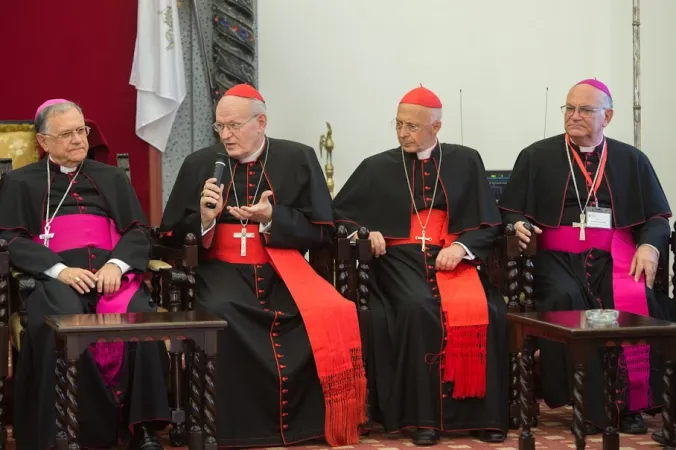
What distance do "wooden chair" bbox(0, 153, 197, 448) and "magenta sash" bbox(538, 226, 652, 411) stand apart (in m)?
1.86

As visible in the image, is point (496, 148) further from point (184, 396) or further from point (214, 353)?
point (214, 353)

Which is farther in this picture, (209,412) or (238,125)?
(238,125)

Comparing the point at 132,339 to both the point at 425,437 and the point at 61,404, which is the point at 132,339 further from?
the point at 425,437

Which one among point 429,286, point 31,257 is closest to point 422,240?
point 429,286

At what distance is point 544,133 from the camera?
8.14m

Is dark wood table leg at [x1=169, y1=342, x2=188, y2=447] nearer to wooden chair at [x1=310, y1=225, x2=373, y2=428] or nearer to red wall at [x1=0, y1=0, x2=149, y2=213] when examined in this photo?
wooden chair at [x1=310, y1=225, x2=373, y2=428]

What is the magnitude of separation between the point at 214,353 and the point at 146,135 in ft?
12.4

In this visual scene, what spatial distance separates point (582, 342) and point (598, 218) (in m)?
1.70

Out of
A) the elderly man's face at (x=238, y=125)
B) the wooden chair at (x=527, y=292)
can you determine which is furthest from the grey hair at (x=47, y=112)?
the wooden chair at (x=527, y=292)

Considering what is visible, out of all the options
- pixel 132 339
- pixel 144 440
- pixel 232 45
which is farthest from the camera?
pixel 232 45

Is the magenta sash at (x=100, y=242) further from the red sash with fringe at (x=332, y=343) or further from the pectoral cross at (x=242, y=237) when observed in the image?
the red sash with fringe at (x=332, y=343)

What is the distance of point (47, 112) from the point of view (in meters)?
4.91

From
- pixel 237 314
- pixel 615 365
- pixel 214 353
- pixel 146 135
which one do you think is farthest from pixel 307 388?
pixel 146 135

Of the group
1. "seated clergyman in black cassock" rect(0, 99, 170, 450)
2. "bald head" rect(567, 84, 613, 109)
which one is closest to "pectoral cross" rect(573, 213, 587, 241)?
"bald head" rect(567, 84, 613, 109)
